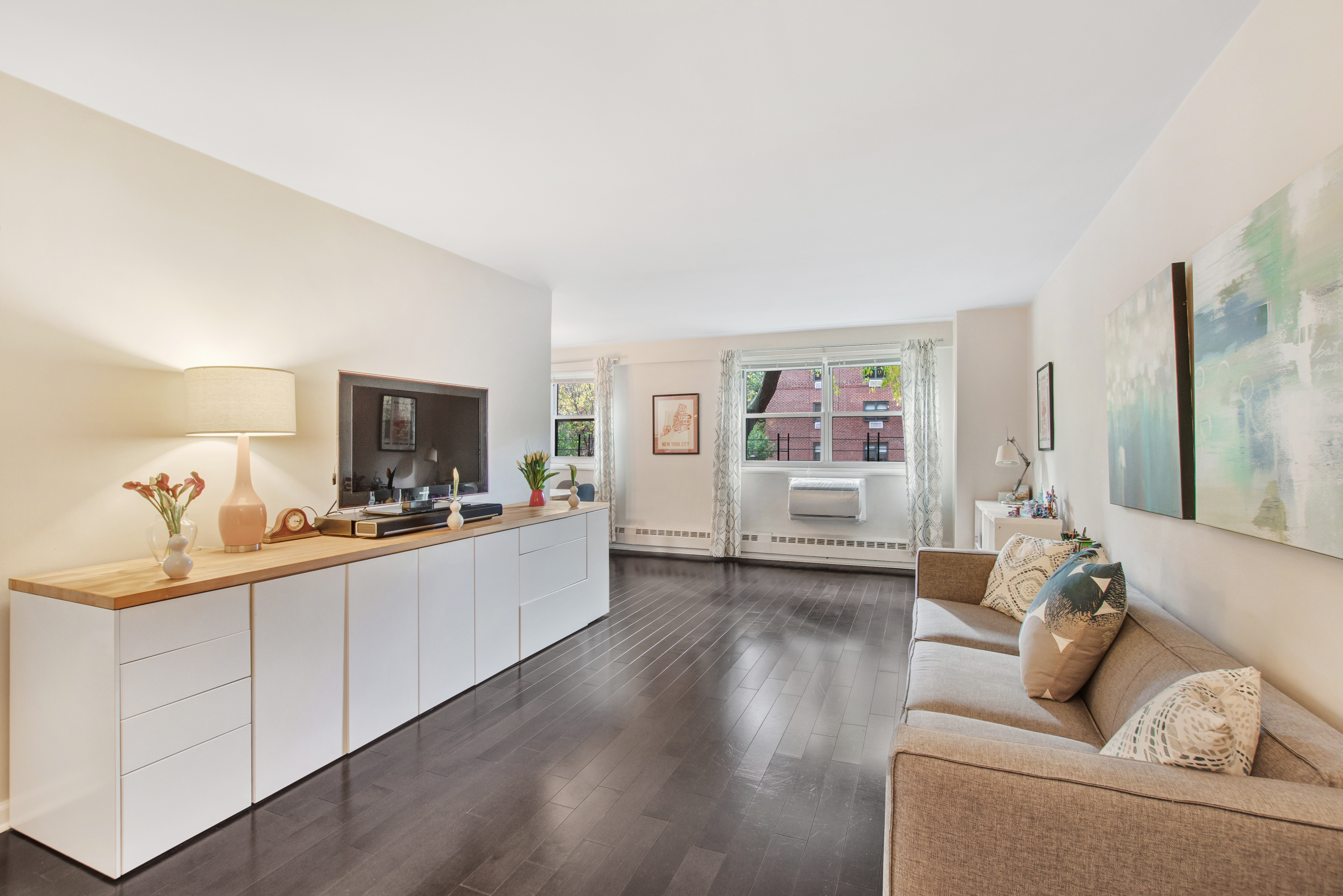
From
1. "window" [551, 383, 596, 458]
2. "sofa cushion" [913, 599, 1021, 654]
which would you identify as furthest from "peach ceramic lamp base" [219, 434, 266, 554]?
"window" [551, 383, 596, 458]

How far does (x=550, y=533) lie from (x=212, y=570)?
182 centimetres

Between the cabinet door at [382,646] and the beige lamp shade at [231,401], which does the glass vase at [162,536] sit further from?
the cabinet door at [382,646]

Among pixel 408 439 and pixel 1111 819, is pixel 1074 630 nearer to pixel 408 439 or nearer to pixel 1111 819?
pixel 1111 819

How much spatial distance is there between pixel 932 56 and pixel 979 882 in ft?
7.18

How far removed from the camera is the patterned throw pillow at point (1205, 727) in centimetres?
110

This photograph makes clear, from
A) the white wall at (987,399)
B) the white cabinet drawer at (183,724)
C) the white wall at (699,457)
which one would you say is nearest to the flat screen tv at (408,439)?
the white cabinet drawer at (183,724)

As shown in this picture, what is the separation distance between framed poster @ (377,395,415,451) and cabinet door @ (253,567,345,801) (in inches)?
39.9

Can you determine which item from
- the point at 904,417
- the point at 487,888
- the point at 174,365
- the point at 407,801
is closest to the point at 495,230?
the point at 174,365

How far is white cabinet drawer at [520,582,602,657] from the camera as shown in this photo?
11.4ft

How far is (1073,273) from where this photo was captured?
3609 mm

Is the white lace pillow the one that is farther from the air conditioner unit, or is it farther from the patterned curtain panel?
the patterned curtain panel

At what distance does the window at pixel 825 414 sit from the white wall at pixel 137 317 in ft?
14.4

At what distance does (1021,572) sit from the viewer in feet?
9.25

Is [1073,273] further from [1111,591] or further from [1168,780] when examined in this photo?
[1168,780]
